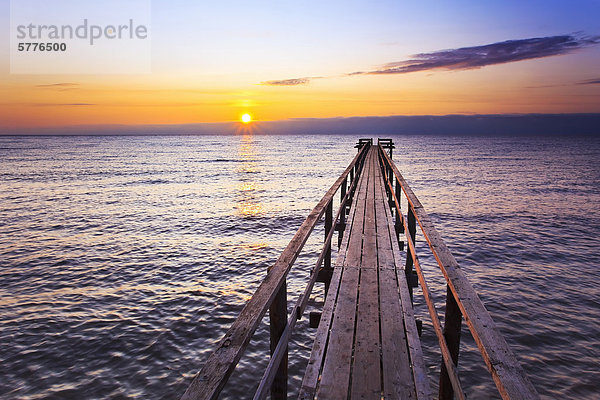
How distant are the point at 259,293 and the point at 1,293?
10.8 meters

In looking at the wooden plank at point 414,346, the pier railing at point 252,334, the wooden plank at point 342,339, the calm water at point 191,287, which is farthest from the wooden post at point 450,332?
the calm water at point 191,287

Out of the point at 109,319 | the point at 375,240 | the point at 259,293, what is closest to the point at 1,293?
the point at 109,319

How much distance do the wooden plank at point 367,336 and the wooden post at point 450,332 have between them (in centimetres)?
53

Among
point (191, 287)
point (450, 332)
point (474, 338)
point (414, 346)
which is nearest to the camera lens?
point (474, 338)

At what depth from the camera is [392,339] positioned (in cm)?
370

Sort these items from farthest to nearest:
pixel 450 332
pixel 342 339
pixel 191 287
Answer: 1. pixel 191 287
2. pixel 342 339
3. pixel 450 332

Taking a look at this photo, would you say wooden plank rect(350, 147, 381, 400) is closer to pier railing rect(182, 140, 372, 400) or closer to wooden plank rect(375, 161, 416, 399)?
wooden plank rect(375, 161, 416, 399)

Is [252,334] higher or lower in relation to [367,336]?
higher

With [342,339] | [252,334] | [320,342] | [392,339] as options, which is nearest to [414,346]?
[392,339]

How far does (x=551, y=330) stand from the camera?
8.12 meters

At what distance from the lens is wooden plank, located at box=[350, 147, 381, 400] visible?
9.89 feet

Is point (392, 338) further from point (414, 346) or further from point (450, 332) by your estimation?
point (450, 332)

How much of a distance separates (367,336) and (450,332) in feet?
3.32

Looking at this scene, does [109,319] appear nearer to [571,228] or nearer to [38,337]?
[38,337]
